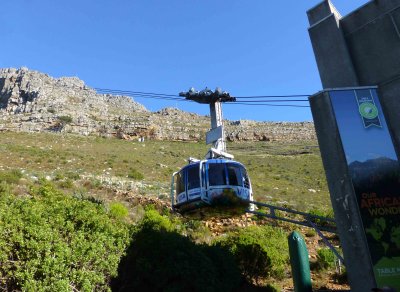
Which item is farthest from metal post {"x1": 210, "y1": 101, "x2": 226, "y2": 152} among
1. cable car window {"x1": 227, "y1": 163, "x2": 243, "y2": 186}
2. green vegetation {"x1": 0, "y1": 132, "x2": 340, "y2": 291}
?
green vegetation {"x1": 0, "y1": 132, "x2": 340, "y2": 291}

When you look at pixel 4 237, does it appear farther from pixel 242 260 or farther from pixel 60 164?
pixel 60 164

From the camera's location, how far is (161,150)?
66.6 m

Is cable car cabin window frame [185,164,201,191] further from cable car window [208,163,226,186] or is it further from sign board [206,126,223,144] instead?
sign board [206,126,223,144]

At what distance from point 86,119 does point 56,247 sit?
76.8 metres

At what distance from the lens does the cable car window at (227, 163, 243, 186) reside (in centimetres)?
1443

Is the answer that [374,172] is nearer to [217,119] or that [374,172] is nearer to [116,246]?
[217,119]

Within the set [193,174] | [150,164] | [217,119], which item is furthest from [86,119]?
[193,174]

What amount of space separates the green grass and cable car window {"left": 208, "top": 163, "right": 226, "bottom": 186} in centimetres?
1871

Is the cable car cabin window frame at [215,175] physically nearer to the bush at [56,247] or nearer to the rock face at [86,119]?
the bush at [56,247]

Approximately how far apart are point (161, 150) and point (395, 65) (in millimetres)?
57277

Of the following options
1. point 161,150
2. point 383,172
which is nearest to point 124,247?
point 383,172

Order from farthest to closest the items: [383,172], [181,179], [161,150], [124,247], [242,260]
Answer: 1. [161,150]
2. [242,260]
3. [181,179]
4. [124,247]
5. [383,172]

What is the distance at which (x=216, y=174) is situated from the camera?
47.0 ft

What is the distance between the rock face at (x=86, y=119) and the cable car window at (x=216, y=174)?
6669cm
